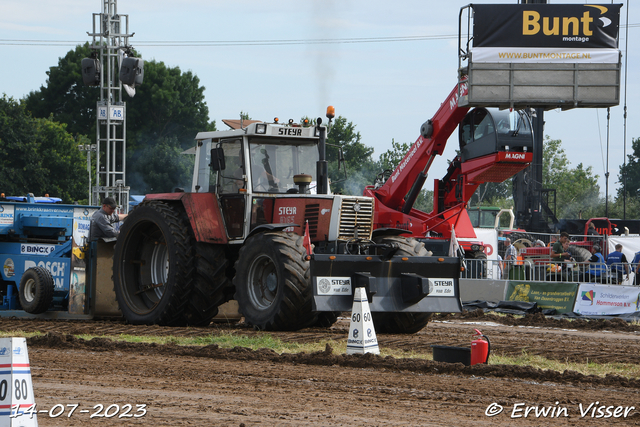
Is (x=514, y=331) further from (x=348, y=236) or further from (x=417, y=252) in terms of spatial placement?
(x=348, y=236)

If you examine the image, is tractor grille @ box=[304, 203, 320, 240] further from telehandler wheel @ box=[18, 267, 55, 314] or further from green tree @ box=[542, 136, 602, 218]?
green tree @ box=[542, 136, 602, 218]

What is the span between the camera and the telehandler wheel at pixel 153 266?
475 inches

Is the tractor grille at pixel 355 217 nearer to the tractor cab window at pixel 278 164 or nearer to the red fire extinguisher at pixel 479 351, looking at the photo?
the tractor cab window at pixel 278 164

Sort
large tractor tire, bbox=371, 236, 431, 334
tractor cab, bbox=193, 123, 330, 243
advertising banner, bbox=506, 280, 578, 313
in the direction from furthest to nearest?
advertising banner, bbox=506, 280, 578, 313
tractor cab, bbox=193, 123, 330, 243
large tractor tire, bbox=371, 236, 431, 334

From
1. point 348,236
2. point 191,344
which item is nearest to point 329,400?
point 191,344

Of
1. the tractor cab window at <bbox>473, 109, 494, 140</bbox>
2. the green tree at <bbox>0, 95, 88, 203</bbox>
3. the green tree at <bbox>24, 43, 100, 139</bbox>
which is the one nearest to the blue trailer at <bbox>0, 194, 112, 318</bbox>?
the tractor cab window at <bbox>473, 109, 494, 140</bbox>

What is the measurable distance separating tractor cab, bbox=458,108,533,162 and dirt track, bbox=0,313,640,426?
8240 mm

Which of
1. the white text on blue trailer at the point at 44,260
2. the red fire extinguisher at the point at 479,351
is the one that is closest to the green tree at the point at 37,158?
the white text on blue trailer at the point at 44,260

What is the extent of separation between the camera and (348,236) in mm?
11578

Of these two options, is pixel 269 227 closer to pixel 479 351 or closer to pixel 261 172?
pixel 261 172

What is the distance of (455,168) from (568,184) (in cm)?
5712

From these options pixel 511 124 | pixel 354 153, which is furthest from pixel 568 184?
pixel 511 124

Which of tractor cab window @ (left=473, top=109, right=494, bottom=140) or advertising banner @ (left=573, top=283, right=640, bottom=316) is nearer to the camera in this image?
advertising banner @ (left=573, top=283, right=640, bottom=316)

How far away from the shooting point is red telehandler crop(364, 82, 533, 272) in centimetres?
1844
